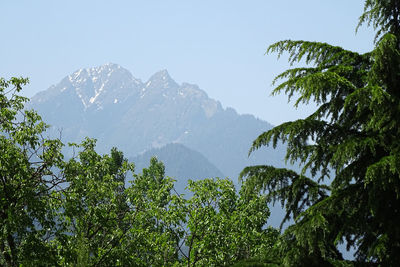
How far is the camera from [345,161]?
8.09 m

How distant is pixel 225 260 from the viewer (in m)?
23.6

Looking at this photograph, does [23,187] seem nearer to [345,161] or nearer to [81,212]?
[81,212]

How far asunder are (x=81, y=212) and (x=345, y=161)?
30.4 feet

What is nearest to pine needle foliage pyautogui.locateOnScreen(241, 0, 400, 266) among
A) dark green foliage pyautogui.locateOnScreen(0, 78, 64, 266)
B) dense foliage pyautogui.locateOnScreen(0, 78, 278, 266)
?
dense foliage pyautogui.locateOnScreen(0, 78, 278, 266)

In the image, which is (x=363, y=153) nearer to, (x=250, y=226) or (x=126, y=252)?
(x=126, y=252)

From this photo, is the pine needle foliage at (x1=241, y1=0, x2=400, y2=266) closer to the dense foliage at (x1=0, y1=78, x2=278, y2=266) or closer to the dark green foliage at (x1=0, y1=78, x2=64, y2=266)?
the dense foliage at (x1=0, y1=78, x2=278, y2=266)

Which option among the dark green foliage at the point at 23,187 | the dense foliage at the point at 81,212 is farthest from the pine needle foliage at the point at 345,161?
the dark green foliage at the point at 23,187

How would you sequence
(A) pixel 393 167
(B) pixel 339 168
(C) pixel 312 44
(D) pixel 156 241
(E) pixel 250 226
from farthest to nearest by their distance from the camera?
(E) pixel 250 226 → (D) pixel 156 241 → (C) pixel 312 44 → (B) pixel 339 168 → (A) pixel 393 167

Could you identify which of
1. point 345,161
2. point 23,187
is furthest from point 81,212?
point 345,161

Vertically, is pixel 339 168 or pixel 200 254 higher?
pixel 200 254

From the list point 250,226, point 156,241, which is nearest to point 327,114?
point 156,241

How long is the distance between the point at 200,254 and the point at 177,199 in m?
3.12

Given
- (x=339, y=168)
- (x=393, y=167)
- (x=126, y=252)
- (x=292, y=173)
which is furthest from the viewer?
(x=126, y=252)

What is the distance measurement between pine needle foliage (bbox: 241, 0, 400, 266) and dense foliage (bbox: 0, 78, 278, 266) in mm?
1083
